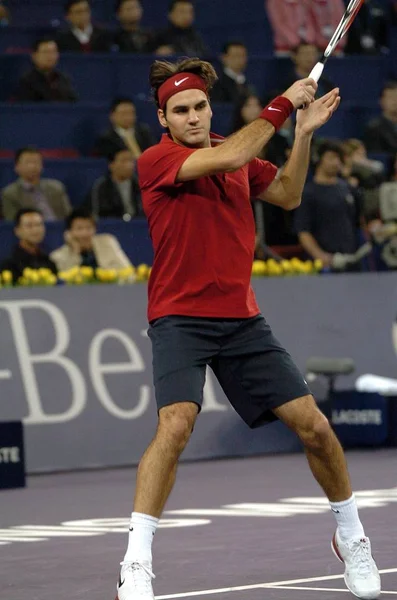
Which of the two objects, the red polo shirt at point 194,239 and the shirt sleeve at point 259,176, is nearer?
the red polo shirt at point 194,239

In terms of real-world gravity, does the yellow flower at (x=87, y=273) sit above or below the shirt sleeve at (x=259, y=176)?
above

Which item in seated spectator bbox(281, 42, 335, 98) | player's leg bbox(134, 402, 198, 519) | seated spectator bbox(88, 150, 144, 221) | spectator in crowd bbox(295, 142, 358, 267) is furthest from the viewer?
seated spectator bbox(281, 42, 335, 98)

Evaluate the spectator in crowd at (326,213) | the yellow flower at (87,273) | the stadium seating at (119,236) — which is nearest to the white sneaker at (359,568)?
the yellow flower at (87,273)

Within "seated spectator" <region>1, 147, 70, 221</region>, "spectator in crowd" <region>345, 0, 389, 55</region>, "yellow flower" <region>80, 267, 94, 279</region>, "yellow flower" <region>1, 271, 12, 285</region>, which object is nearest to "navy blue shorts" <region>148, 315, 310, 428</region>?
"yellow flower" <region>1, 271, 12, 285</region>

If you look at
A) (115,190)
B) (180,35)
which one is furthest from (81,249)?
(180,35)

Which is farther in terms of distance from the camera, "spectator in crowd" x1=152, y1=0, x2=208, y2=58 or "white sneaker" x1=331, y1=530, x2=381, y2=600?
"spectator in crowd" x1=152, y1=0, x2=208, y2=58

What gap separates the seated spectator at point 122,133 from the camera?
14.9 m

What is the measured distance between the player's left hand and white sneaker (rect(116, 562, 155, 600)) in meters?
1.81

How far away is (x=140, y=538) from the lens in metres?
5.51

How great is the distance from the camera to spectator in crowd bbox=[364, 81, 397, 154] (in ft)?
56.6

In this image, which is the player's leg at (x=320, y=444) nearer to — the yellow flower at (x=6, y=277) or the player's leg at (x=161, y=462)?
the player's leg at (x=161, y=462)

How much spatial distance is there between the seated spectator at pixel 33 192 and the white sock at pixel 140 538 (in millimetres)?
8212

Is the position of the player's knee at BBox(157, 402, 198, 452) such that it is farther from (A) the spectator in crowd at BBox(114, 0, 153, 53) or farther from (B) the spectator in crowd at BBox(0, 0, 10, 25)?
(B) the spectator in crowd at BBox(0, 0, 10, 25)

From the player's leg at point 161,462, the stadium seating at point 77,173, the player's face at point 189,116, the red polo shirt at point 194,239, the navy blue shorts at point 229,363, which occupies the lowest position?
the player's leg at point 161,462
